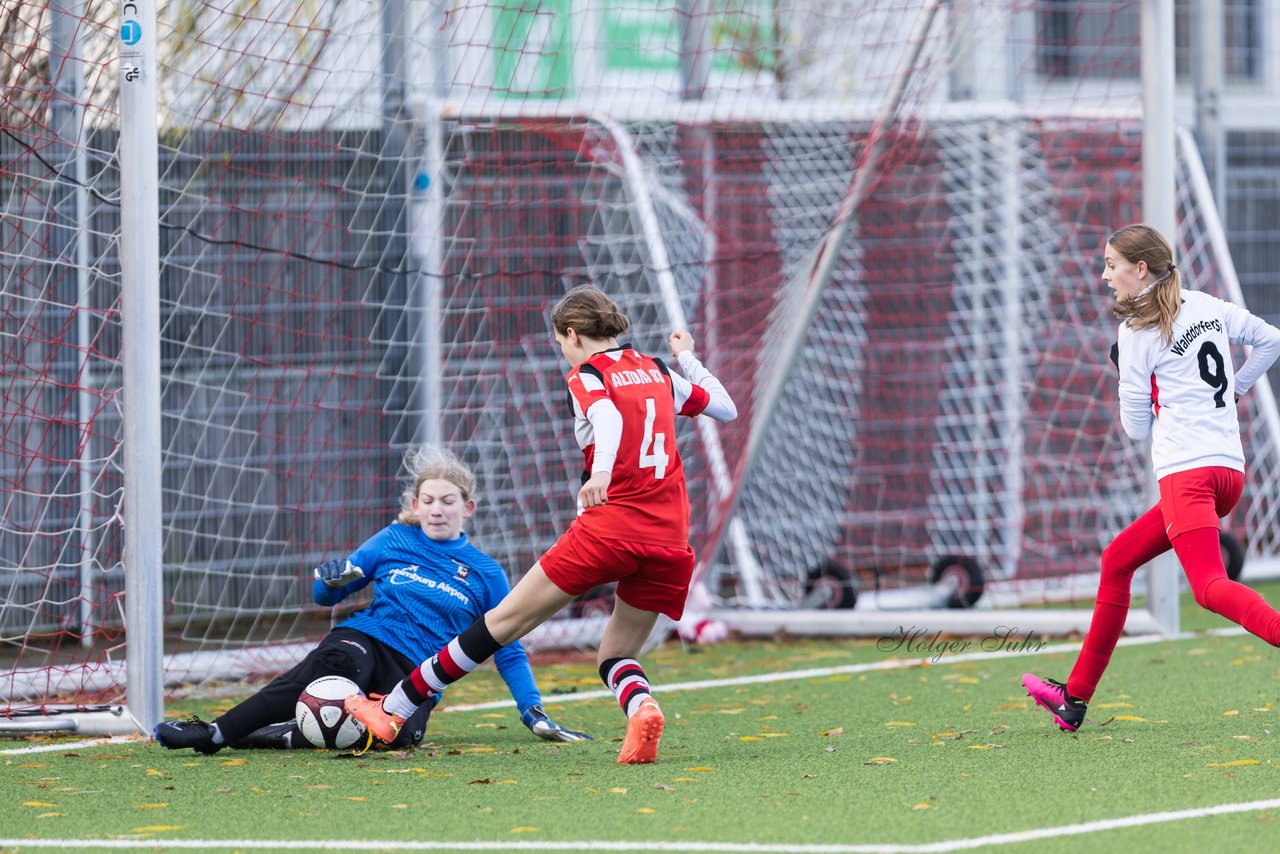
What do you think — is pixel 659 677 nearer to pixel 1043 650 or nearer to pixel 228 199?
pixel 1043 650

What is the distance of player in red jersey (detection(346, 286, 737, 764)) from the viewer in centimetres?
509

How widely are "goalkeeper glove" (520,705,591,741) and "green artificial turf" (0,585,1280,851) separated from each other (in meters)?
0.09

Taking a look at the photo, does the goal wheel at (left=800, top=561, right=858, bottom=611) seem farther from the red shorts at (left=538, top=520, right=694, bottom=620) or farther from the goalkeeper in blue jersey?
the red shorts at (left=538, top=520, right=694, bottom=620)

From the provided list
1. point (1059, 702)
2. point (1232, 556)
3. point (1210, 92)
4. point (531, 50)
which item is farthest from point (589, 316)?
point (1210, 92)

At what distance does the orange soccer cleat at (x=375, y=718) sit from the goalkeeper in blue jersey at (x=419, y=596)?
0.22m

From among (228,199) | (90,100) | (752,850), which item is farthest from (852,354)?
(752,850)

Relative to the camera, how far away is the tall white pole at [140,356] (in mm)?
5762

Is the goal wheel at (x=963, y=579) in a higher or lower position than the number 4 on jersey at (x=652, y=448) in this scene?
lower

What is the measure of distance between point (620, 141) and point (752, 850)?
17.1 ft

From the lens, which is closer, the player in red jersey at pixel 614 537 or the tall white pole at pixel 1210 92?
the player in red jersey at pixel 614 537

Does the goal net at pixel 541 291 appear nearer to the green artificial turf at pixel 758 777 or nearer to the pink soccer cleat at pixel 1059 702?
the green artificial turf at pixel 758 777

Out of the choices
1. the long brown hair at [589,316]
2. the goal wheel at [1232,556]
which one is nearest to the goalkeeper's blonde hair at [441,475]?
the long brown hair at [589,316]

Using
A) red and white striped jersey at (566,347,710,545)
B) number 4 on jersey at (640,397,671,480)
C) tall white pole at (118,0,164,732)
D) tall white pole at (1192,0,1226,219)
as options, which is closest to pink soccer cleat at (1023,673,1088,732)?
red and white striped jersey at (566,347,710,545)

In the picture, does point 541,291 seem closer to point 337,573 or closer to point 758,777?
point 337,573
